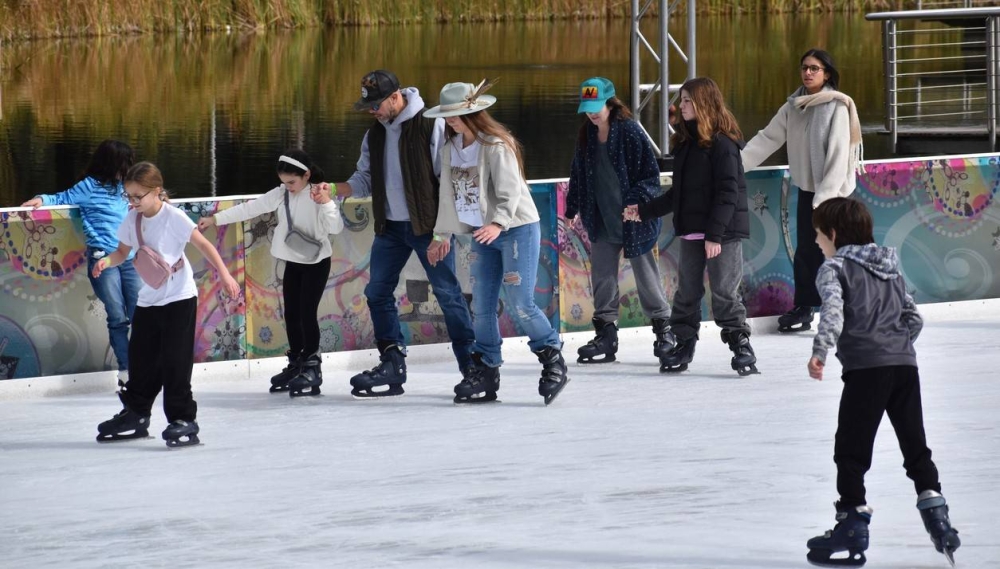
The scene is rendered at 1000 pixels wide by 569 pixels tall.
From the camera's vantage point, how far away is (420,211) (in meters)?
6.19

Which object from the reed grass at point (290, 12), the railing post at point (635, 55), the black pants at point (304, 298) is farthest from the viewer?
the reed grass at point (290, 12)

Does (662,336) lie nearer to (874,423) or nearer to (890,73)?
(874,423)

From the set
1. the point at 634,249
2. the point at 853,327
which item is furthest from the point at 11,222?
the point at 853,327

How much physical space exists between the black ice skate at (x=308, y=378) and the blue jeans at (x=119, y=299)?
0.69 metres

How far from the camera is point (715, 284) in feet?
22.0

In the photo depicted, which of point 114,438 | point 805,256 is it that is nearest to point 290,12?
point 805,256

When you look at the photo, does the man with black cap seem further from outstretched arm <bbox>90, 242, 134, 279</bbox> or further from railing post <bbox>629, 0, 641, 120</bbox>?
railing post <bbox>629, 0, 641, 120</bbox>

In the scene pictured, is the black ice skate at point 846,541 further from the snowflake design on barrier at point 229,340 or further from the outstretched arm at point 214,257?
the snowflake design on barrier at point 229,340

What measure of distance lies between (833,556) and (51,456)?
8.94 ft

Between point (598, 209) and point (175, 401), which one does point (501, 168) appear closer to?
point (598, 209)

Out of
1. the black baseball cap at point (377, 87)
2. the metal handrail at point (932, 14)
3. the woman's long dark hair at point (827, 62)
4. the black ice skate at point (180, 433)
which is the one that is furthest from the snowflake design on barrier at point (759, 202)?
the metal handrail at point (932, 14)

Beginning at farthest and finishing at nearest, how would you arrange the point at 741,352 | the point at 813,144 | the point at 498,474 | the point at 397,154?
1. the point at 813,144
2. the point at 741,352
3. the point at 397,154
4. the point at 498,474

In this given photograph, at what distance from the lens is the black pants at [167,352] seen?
5566mm

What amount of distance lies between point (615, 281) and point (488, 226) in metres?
1.19
